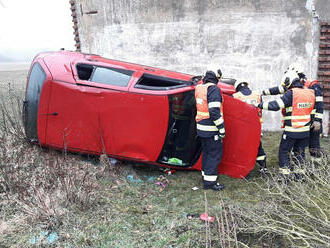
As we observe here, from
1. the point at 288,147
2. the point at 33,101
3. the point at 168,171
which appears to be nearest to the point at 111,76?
the point at 33,101

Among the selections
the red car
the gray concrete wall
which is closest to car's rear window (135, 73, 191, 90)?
the red car

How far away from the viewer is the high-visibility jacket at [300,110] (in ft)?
12.5

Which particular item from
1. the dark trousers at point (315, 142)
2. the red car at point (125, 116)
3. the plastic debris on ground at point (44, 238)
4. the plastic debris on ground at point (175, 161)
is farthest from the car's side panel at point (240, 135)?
the plastic debris on ground at point (44, 238)

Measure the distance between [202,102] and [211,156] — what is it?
0.79 m

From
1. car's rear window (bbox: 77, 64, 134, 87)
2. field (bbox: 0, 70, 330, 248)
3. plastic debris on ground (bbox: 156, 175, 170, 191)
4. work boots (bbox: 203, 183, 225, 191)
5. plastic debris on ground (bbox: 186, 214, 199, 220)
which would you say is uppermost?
car's rear window (bbox: 77, 64, 134, 87)

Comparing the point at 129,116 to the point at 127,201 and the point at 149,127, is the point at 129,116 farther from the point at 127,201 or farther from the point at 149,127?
the point at 127,201

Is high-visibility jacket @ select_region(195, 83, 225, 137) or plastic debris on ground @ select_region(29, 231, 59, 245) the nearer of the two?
plastic debris on ground @ select_region(29, 231, 59, 245)

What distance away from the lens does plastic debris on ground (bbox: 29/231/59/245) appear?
2.69 m

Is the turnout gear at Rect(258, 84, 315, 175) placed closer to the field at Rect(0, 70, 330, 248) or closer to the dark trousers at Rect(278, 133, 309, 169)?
the dark trousers at Rect(278, 133, 309, 169)

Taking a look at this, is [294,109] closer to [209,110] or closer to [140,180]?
[209,110]

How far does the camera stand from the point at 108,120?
3873 mm

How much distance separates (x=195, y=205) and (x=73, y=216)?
1.50 meters

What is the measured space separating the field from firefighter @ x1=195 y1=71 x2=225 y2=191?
29 cm

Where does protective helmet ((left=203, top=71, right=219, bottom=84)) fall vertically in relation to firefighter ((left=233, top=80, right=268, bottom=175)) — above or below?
above
